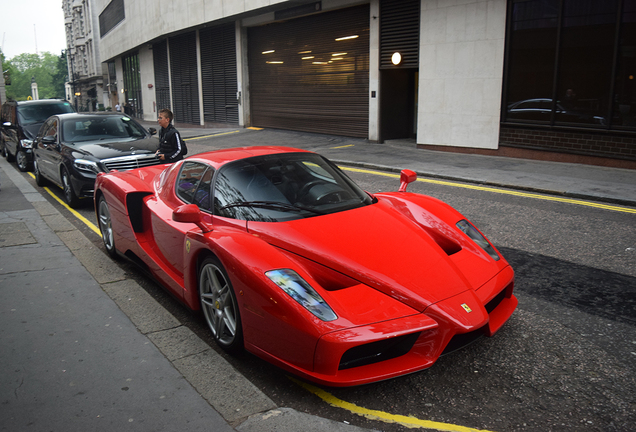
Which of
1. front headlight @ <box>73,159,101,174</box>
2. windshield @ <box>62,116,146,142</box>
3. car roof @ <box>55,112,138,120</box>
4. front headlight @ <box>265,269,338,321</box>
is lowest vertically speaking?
front headlight @ <box>265,269,338,321</box>

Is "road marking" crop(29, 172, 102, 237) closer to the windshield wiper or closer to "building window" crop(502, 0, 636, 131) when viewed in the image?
the windshield wiper

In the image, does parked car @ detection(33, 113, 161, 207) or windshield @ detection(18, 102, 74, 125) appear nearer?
parked car @ detection(33, 113, 161, 207)

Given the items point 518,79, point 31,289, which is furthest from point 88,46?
point 31,289

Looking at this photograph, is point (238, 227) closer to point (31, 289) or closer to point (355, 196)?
point (355, 196)

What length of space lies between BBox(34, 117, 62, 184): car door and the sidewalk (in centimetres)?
457

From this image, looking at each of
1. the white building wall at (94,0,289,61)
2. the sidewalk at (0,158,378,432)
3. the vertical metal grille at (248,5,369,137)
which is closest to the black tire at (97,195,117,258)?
the sidewalk at (0,158,378,432)

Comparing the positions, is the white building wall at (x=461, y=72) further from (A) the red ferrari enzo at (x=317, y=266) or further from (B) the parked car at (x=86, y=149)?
(A) the red ferrari enzo at (x=317, y=266)

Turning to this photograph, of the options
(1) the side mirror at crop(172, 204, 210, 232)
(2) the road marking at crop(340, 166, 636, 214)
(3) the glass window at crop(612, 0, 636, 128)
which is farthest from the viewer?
(3) the glass window at crop(612, 0, 636, 128)

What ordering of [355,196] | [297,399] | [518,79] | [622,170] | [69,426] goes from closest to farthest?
[69,426] → [297,399] → [355,196] → [622,170] → [518,79]

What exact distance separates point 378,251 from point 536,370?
1.22 metres

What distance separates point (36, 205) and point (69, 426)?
23.8ft

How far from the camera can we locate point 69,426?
2732 mm

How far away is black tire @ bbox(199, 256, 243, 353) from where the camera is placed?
3.34 metres

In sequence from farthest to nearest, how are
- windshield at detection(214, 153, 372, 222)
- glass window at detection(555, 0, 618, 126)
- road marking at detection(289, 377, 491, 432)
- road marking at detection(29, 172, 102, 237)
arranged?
glass window at detection(555, 0, 618, 126)
road marking at detection(29, 172, 102, 237)
windshield at detection(214, 153, 372, 222)
road marking at detection(289, 377, 491, 432)
